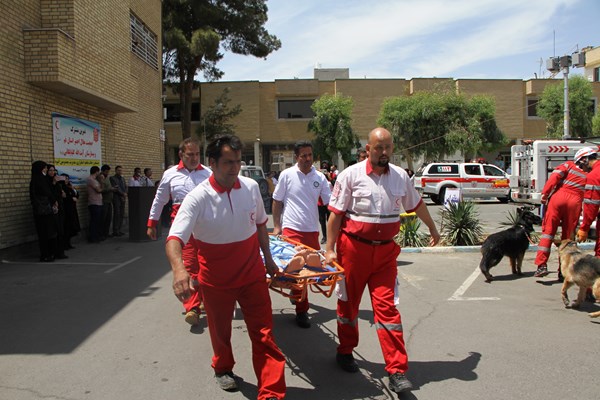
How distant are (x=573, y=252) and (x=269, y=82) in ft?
103

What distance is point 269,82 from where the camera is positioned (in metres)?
35.6

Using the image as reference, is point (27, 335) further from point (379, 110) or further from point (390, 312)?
point (379, 110)

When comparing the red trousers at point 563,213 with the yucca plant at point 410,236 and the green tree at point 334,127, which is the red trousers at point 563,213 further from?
the green tree at point 334,127

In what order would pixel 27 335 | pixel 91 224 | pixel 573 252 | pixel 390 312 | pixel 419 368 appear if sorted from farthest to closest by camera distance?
pixel 91 224 → pixel 573 252 → pixel 27 335 → pixel 419 368 → pixel 390 312

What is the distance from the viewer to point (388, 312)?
12.5 feet

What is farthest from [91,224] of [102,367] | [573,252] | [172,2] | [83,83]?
[172,2]

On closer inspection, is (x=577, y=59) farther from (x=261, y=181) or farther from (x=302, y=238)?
(x=302, y=238)

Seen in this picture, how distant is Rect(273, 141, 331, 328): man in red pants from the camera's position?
5523 millimetres

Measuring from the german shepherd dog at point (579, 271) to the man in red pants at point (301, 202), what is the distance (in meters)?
3.10

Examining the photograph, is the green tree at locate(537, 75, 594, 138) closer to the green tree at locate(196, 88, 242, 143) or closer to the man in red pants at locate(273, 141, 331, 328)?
the green tree at locate(196, 88, 242, 143)

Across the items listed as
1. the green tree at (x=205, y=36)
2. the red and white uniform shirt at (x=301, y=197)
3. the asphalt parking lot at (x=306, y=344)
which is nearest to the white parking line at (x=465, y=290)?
the asphalt parking lot at (x=306, y=344)

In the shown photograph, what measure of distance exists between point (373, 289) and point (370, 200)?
734mm

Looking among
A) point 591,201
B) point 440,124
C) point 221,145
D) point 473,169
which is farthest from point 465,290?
point 440,124

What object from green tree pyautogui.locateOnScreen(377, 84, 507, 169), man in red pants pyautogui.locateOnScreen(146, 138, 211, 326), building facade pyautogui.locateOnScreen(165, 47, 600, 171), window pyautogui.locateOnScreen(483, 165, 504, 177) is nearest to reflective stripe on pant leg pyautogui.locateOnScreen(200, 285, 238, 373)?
man in red pants pyautogui.locateOnScreen(146, 138, 211, 326)
